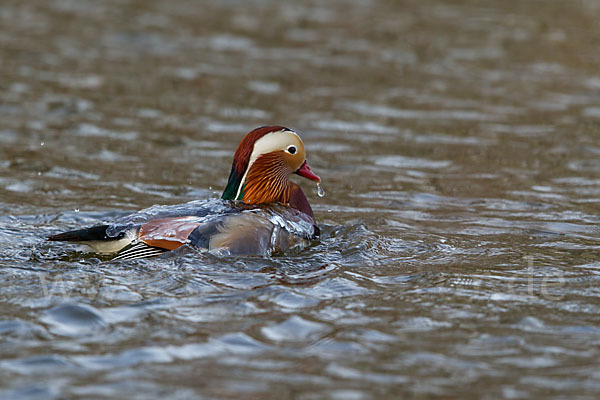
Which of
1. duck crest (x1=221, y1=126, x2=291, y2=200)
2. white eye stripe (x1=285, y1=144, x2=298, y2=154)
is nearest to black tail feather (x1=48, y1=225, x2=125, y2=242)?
duck crest (x1=221, y1=126, x2=291, y2=200)

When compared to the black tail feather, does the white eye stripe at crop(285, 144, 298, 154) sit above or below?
above

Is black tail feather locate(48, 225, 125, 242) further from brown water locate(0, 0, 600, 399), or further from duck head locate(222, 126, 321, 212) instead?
duck head locate(222, 126, 321, 212)

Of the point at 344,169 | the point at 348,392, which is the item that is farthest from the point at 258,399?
the point at 344,169

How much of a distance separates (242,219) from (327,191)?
2.73 m

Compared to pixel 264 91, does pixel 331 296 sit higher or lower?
lower

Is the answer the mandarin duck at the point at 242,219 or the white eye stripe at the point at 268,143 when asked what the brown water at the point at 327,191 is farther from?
the white eye stripe at the point at 268,143

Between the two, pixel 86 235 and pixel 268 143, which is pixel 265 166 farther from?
pixel 86 235

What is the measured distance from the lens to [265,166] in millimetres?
7109

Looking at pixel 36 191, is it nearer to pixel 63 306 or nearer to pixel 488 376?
pixel 63 306

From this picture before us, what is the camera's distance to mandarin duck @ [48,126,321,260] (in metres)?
6.21

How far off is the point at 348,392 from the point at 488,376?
724mm

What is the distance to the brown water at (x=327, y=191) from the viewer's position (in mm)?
4707

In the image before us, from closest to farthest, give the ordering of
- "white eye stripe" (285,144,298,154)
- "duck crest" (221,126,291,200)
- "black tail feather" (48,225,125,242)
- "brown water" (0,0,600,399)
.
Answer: "brown water" (0,0,600,399), "black tail feather" (48,225,125,242), "duck crest" (221,126,291,200), "white eye stripe" (285,144,298,154)

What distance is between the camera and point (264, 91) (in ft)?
41.1
